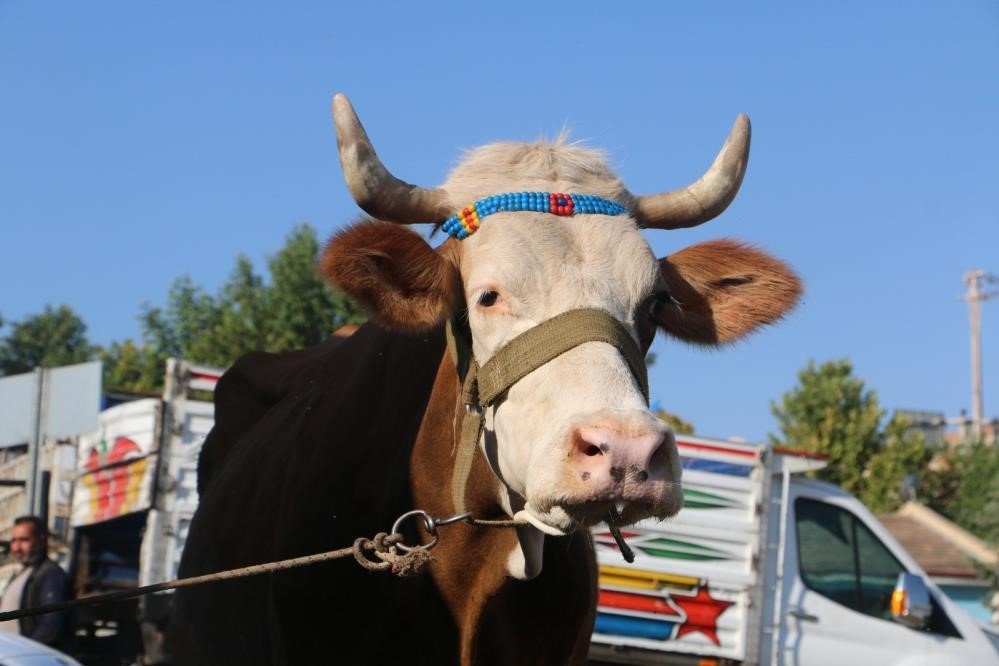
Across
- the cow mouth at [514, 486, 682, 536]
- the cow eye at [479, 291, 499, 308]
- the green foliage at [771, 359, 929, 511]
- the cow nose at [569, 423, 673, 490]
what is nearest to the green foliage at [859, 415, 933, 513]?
the green foliage at [771, 359, 929, 511]

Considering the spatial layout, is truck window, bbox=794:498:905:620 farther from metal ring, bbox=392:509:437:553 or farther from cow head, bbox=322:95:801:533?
metal ring, bbox=392:509:437:553

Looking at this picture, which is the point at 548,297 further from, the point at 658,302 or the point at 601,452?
the point at 601,452

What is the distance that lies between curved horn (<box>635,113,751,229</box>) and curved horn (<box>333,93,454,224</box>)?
2.29 ft

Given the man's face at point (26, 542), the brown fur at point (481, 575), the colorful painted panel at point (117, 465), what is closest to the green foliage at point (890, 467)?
the colorful painted panel at point (117, 465)

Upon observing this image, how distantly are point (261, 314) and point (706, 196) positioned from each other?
33.9 metres

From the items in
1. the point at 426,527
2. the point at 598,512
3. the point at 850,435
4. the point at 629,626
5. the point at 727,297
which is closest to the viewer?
the point at 598,512

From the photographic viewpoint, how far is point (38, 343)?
228 ft

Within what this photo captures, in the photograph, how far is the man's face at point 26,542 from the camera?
Answer: 9508 mm

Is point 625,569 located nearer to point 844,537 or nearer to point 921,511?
point 844,537

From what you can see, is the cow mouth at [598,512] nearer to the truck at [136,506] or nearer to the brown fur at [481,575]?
the brown fur at [481,575]

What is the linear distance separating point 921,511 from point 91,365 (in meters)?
38.1

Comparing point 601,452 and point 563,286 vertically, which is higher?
point 563,286

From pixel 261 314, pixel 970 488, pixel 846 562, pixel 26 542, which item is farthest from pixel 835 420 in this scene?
pixel 26 542

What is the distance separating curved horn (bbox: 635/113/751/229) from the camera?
4332mm
